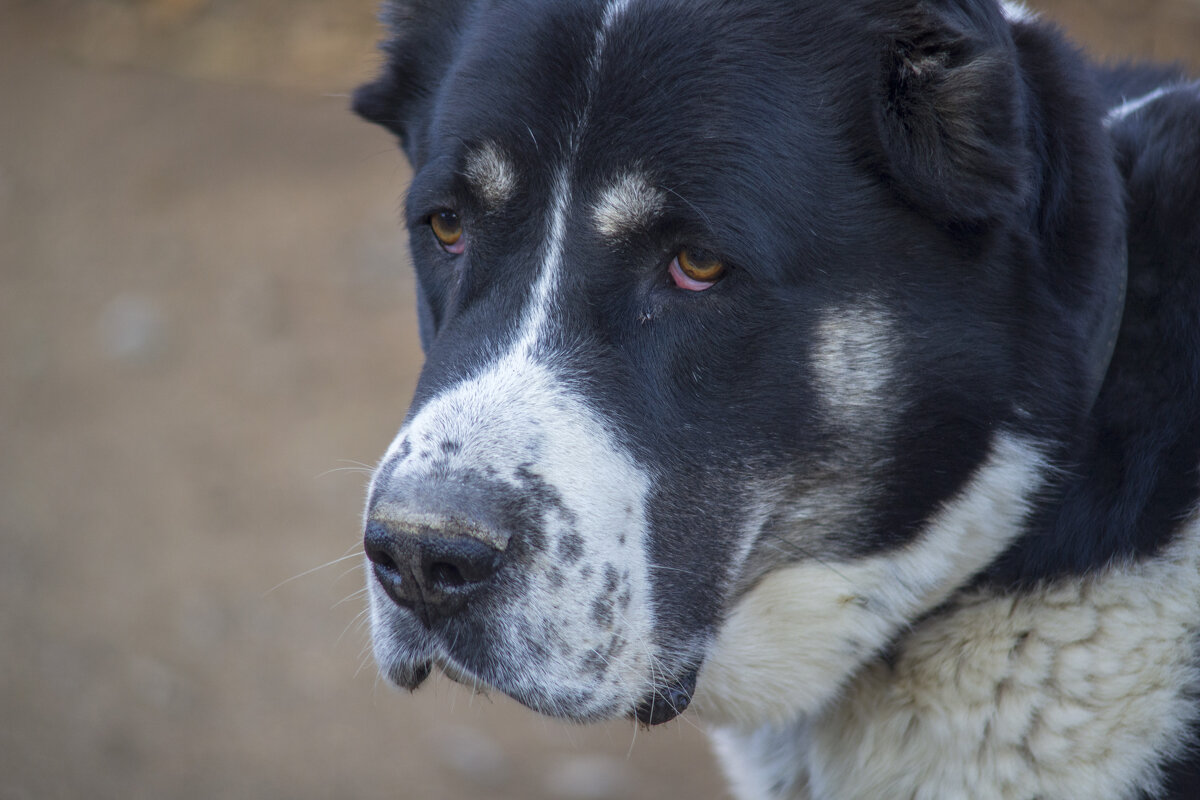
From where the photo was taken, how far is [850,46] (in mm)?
2123

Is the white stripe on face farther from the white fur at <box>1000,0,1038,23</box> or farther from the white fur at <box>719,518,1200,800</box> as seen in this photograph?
the white fur at <box>1000,0,1038,23</box>

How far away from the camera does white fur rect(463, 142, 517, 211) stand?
221cm

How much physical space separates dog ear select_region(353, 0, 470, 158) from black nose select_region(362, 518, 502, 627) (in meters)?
1.13

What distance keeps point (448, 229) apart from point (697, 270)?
591mm

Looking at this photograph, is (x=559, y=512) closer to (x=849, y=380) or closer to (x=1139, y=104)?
(x=849, y=380)

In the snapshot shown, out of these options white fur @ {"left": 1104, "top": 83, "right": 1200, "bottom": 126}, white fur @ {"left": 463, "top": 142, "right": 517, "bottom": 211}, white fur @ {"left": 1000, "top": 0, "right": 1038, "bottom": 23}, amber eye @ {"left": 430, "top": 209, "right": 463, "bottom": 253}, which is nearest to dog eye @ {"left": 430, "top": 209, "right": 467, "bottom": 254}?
amber eye @ {"left": 430, "top": 209, "right": 463, "bottom": 253}

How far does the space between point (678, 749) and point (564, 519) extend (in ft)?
9.16

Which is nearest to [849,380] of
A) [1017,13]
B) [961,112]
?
[961,112]

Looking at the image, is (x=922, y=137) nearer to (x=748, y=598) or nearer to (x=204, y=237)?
(x=748, y=598)

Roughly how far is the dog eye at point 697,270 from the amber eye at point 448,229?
20.1 inches

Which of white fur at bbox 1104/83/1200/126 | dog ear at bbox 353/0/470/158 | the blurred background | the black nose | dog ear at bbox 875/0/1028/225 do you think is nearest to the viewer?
the black nose

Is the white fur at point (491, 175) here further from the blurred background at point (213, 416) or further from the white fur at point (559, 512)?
the blurred background at point (213, 416)

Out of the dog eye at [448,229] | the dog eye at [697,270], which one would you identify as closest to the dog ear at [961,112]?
the dog eye at [697,270]

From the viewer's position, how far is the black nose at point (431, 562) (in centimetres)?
187
